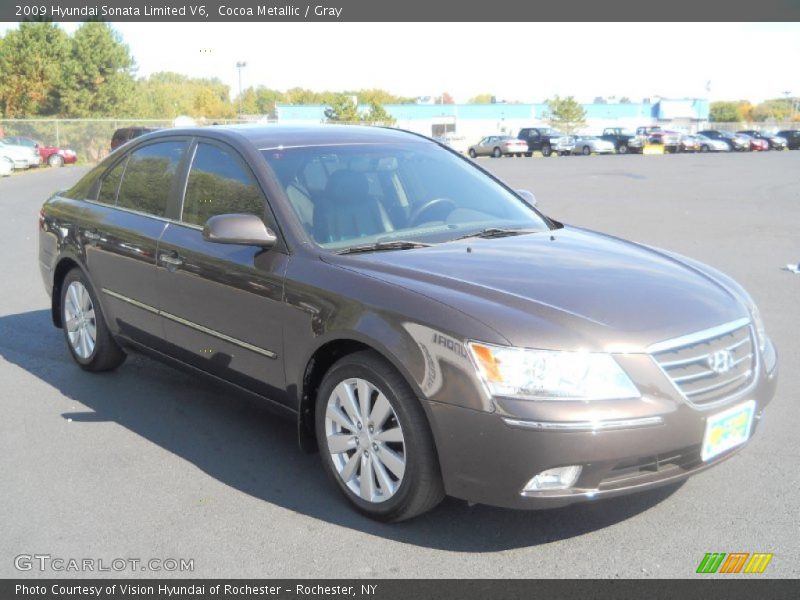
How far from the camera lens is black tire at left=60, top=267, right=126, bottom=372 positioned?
18.6 ft

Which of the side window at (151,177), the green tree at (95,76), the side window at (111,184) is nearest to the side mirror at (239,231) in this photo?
the side window at (151,177)

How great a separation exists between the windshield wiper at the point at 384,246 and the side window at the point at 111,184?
7.60 ft

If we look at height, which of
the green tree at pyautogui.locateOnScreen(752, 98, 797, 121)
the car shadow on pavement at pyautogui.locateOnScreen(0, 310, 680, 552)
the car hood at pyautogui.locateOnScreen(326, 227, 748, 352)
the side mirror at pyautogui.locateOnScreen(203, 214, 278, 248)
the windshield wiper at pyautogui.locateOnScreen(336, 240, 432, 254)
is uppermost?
the green tree at pyautogui.locateOnScreen(752, 98, 797, 121)

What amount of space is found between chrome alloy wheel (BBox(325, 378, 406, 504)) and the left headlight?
0.57m

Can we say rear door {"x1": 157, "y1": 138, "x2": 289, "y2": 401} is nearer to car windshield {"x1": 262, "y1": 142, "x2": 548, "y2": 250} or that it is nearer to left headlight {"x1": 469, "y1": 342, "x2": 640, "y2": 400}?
car windshield {"x1": 262, "y1": 142, "x2": 548, "y2": 250}

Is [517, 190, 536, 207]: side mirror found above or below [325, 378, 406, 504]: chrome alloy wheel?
above

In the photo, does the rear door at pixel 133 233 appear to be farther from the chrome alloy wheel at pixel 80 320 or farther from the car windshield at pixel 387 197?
the car windshield at pixel 387 197

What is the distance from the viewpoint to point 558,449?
309cm

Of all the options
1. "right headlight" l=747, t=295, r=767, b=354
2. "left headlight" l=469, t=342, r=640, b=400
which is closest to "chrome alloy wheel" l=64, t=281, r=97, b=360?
"left headlight" l=469, t=342, r=640, b=400

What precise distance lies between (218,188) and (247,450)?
146 cm

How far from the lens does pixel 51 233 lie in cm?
618

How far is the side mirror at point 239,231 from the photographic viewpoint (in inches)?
159

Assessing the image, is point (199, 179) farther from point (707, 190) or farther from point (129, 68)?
point (129, 68)
